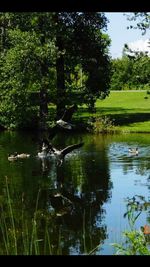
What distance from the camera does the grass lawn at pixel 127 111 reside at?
130 ft

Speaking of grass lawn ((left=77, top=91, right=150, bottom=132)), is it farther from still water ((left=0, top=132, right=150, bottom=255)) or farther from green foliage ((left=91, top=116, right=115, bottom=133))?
still water ((left=0, top=132, right=150, bottom=255))

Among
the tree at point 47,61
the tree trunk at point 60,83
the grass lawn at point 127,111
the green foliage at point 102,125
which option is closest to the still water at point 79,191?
the green foliage at point 102,125

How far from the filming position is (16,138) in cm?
3584

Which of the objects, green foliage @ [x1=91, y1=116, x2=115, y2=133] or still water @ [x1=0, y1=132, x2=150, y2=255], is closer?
still water @ [x1=0, y1=132, x2=150, y2=255]

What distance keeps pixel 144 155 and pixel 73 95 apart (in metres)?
15.6

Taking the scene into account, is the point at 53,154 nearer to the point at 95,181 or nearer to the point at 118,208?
the point at 95,181

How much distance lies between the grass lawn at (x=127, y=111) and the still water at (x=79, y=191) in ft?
22.4

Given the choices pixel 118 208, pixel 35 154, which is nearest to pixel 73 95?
pixel 35 154

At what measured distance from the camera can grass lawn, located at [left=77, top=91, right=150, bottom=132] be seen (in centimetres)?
3977

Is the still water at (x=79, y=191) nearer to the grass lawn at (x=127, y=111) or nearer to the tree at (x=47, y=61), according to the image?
the tree at (x=47, y=61)

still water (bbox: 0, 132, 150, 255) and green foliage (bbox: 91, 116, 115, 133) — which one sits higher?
green foliage (bbox: 91, 116, 115, 133)

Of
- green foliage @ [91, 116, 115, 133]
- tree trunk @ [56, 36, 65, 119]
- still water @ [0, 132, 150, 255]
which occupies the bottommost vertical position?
still water @ [0, 132, 150, 255]

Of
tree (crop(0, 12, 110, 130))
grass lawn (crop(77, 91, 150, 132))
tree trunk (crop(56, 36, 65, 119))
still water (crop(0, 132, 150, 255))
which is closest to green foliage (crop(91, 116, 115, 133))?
grass lawn (crop(77, 91, 150, 132))

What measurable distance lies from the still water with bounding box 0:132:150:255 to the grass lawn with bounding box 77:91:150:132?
6836 mm
